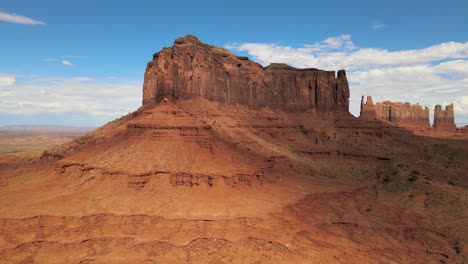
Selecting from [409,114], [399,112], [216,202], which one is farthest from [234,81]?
[409,114]

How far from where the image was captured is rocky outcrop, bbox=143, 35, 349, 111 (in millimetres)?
61406

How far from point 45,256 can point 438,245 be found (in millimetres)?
37633

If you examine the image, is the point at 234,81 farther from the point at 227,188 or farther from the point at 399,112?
the point at 399,112

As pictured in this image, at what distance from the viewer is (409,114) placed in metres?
136

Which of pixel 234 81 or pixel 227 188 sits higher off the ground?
pixel 234 81

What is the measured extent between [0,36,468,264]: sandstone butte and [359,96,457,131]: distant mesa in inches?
2077

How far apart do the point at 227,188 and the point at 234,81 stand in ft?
116

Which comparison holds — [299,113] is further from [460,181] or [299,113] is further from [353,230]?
[353,230]

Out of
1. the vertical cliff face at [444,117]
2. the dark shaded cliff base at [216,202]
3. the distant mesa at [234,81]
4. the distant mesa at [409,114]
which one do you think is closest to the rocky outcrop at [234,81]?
the distant mesa at [234,81]

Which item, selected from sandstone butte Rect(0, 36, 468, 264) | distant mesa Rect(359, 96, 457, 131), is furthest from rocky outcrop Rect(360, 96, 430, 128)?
sandstone butte Rect(0, 36, 468, 264)

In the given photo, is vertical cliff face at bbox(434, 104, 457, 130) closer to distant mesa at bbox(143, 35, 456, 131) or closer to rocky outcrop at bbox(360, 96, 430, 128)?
rocky outcrop at bbox(360, 96, 430, 128)

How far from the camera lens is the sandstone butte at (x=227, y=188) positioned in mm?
A: 32781

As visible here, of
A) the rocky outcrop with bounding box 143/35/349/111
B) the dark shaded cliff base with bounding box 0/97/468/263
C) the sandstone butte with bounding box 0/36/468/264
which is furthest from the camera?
the rocky outcrop with bounding box 143/35/349/111

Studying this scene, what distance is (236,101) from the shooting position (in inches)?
2928
